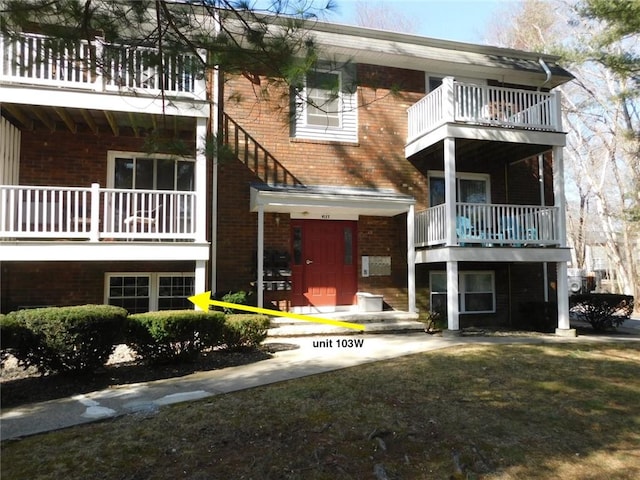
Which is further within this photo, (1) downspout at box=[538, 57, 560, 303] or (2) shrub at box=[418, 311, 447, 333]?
(1) downspout at box=[538, 57, 560, 303]

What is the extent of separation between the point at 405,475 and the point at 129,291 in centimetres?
838

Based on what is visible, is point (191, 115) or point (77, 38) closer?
point (77, 38)

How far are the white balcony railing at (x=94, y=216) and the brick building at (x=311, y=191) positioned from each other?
56mm

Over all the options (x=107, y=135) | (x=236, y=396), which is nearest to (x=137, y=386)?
(x=236, y=396)

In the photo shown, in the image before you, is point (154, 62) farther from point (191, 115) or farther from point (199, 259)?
point (199, 259)

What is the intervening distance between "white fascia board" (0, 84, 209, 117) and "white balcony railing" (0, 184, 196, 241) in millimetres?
1519

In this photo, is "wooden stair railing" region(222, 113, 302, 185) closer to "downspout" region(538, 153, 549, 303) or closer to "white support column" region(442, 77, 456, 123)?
"white support column" region(442, 77, 456, 123)

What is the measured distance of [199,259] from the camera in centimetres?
911

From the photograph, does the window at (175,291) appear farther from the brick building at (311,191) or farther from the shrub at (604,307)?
the shrub at (604,307)

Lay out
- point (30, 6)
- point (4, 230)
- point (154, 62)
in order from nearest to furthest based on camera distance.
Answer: point (30, 6)
point (154, 62)
point (4, 230)

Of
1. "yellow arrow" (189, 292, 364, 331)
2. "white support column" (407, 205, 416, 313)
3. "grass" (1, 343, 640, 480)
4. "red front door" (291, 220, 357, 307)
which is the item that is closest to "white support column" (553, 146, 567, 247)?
"white support column" (407, 205, 416, 313)

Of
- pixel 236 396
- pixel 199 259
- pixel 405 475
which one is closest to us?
pixel 405 475

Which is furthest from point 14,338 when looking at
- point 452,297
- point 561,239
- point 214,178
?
point 561,239

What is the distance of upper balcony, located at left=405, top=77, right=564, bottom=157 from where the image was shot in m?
10.7
